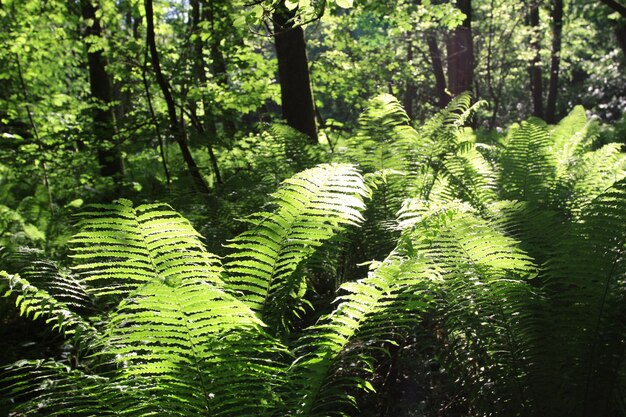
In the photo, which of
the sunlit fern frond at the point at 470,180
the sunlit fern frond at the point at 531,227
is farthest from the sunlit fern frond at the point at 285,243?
the sunlit fern frond at the point at 470,180

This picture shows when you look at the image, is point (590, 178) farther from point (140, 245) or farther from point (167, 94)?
point (167, 94)

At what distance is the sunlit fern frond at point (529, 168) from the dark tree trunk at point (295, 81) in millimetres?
1991

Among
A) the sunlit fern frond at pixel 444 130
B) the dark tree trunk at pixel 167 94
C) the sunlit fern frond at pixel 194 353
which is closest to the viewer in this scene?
the sunlit fern frond at pixel 194 353

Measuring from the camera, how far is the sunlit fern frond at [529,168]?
3.67 m

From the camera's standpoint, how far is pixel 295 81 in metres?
5.29

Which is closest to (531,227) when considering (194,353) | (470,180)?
(470,180)

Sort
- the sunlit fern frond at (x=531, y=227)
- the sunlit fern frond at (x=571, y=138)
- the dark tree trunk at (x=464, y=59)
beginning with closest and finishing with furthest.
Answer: the sunlit fern frond at (x=531, y=227) → the sunlit fern frond at (x=571, y=138) → the dark tree trunk at (x=464, y=59)

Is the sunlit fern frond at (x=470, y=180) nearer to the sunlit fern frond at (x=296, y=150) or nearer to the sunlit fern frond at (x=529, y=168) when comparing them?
the sunlit fern frond at (x=529, y=168)

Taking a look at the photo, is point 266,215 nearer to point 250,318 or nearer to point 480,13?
point 250,318

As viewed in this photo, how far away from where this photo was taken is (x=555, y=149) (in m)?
5.37

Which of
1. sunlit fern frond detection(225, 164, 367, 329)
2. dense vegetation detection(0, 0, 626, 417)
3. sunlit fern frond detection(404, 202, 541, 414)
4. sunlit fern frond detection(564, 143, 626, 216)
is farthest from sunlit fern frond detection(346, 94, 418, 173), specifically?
sunlit fern frond detection(404, 202, 541, 414)

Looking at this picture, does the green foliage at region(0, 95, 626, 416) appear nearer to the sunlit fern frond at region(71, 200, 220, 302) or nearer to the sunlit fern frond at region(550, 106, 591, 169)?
the sunlit fern frond at region(71, 200, 220, 302)

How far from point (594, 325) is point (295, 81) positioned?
3.89 metres

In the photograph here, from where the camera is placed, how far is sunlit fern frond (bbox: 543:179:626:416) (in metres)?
1.96
